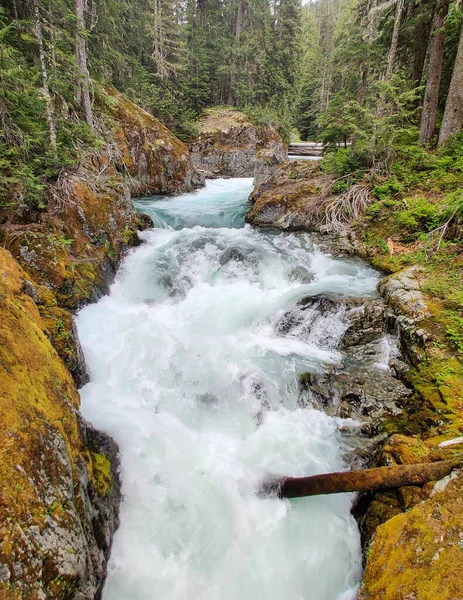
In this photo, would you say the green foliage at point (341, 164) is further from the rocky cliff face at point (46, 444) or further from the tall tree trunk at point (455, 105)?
the rocky cliff face at point (46, 444)

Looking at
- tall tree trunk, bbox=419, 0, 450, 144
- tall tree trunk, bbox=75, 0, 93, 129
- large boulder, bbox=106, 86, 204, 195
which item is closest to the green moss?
tall tree trunk, bbox=75, 0, 93, 129

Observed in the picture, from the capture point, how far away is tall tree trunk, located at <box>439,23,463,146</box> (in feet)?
26.8

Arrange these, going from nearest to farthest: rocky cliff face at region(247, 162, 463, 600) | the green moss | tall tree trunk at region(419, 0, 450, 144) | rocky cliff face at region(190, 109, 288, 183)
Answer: rocky cliff face at region(247, 162, 463, 600)
the green moss
tall tree trunk at region(419, 0, 450, 144)
rocky cliff face at region(190, 109, 288, 183)

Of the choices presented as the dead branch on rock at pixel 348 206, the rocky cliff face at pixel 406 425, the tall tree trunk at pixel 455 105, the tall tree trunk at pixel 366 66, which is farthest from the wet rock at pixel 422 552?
the tall tree trunk at pixel 366 66

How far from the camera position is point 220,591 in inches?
110

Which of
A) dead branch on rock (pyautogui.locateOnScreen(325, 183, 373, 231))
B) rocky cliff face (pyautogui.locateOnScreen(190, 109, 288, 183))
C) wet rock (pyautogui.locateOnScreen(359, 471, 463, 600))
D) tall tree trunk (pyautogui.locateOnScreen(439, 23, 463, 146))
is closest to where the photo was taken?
wet rock (pyautogui.locateOnScreen(359, 471, 463, 600))

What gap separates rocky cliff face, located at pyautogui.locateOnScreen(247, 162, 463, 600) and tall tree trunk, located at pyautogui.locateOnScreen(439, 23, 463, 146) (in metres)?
3.83

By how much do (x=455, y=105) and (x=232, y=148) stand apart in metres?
15.3

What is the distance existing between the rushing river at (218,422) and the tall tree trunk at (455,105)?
5.09 m

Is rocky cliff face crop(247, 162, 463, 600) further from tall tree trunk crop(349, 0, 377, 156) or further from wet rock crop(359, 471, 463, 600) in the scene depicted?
tall tree trunk crop(349, 0, 377, 156)

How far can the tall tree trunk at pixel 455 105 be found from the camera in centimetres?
816

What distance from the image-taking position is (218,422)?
4445 millimetres

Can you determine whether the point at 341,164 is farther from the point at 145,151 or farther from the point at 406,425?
the point at 406,425

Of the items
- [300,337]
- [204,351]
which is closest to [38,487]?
[204,351]
